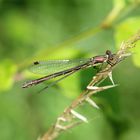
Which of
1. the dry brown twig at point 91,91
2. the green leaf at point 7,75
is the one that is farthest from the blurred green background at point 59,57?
the dry brown twig at point 91,91

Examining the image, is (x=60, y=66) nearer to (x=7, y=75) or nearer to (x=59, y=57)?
(x=59, y=57)

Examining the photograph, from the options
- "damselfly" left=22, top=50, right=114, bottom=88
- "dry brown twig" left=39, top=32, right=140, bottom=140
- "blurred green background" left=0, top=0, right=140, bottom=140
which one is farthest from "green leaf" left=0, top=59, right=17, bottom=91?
"dry brown twig" left=39, top=32, right=140, bottom=140

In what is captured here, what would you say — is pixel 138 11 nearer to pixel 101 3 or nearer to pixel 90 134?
pixel 101 3

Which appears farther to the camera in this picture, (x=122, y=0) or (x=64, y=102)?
(x=64, y=102)

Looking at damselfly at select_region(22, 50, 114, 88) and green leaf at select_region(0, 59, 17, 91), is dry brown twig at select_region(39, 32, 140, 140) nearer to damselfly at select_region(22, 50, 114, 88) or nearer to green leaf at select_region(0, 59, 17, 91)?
damselfly at select_region(22, 50, 114, 88)

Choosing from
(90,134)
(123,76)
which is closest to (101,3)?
(123,76)
